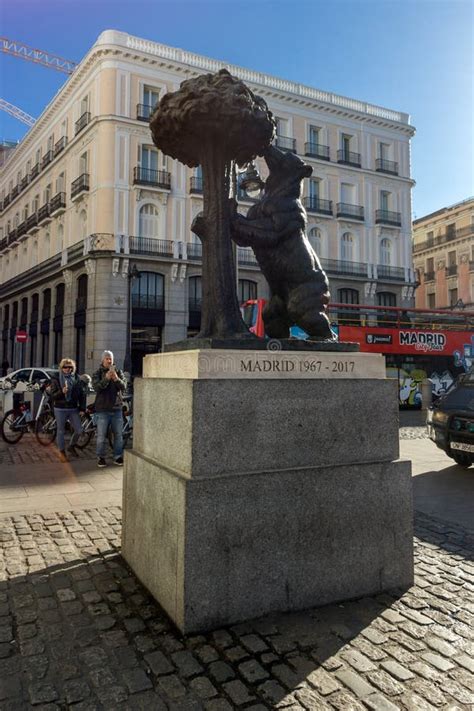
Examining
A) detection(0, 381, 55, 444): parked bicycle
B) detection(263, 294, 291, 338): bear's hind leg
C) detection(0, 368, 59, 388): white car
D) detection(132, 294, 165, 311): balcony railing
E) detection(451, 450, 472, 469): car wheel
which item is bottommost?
detection(451, 450, 472, 469): car wheel

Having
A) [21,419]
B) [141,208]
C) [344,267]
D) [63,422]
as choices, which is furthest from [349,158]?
[63,422]

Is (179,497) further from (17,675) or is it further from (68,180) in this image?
(68,180)

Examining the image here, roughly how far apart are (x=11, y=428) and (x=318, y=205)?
28.1 metres

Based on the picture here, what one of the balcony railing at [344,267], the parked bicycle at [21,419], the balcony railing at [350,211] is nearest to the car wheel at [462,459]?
the parked bicycle at [21,419]

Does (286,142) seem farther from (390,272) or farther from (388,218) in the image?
(390,272)

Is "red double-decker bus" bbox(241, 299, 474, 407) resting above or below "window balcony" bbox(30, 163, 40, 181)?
below

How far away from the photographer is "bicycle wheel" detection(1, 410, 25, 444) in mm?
10773

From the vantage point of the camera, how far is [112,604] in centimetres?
336

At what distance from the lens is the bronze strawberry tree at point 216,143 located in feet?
12.2

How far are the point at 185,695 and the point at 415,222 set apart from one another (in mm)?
59256

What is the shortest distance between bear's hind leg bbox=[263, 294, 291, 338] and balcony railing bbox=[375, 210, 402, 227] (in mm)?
33829

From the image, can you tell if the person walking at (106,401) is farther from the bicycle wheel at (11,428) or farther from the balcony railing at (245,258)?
the balcony railing at (245,258)

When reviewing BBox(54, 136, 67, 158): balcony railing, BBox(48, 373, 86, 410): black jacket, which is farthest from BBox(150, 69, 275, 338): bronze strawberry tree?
BBox(54, 136, 67, 158): balcony railing

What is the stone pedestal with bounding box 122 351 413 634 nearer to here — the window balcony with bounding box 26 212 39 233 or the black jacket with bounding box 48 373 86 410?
the black jacket with bounding box 48 373 86 410
